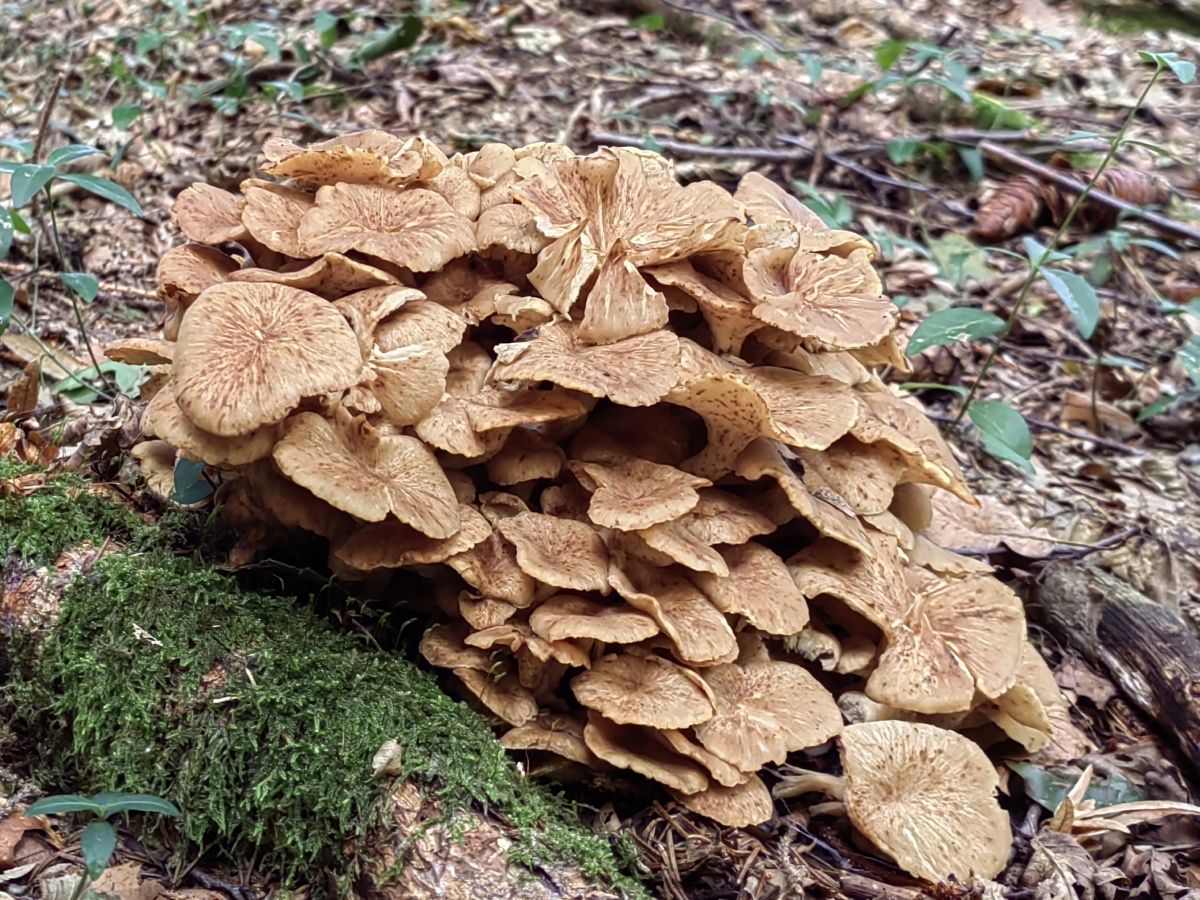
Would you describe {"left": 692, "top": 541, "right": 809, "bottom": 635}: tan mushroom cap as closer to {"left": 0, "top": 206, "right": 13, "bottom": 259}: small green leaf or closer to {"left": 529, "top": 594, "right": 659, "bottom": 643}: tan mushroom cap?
{"left": 529, "top": 594, "right": 659, "bottom": 643}: tan mushroom cap

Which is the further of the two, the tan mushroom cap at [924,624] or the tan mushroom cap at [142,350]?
the tan mushroom cap at [924,624]

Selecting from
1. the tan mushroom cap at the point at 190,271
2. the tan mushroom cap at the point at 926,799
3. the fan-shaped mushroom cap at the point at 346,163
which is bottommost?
the tan mushroom cap at the point at 926,799

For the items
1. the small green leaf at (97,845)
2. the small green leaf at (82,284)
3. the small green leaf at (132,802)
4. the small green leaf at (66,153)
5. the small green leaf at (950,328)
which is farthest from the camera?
the small green leaf at (950,328)

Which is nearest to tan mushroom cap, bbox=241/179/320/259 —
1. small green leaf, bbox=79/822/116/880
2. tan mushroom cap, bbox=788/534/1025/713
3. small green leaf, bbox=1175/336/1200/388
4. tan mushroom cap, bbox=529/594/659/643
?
tan mushroom cap, bbox=529/594/659/643

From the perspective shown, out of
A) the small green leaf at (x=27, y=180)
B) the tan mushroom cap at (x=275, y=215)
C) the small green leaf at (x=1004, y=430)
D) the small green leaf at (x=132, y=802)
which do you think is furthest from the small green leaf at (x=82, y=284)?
the small green leaf at (x=1004, y=430)

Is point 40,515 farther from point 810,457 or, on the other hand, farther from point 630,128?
point 630,128

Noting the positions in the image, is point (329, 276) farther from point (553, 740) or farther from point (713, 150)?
point (713, 150)

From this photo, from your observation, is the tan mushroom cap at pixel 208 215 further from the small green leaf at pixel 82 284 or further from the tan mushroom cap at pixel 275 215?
the small green leaf at pixel 82 284
